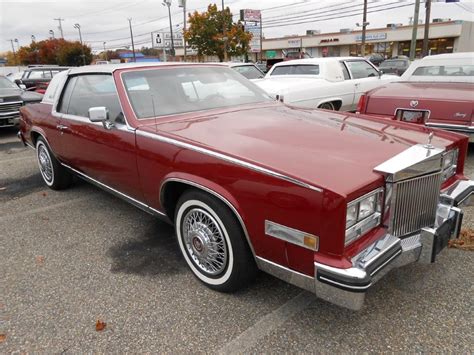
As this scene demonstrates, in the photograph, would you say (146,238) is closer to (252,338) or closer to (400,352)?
(252,338)

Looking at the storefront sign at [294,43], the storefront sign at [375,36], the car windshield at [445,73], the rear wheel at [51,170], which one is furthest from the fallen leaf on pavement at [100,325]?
the storefront sign at [294,43]

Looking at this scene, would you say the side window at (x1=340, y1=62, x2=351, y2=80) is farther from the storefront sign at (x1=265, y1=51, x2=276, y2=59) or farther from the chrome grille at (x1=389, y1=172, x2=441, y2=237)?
the storefront sign at (x1=265, y1=51, x2=276, y2=59)

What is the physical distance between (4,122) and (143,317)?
29.6 ft

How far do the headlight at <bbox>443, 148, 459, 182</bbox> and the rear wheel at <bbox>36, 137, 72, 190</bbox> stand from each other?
4219 millimetres

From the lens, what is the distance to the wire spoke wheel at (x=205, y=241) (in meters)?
2.56

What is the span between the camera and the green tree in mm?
36406

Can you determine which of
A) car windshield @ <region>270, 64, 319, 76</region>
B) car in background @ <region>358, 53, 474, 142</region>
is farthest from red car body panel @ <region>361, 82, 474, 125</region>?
car windshield @ <region>270, 64, 319, 76</region>

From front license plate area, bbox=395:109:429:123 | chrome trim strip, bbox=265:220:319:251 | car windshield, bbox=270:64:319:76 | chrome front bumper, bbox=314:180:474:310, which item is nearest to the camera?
chrome front bumper, bbox=314:180:474:310

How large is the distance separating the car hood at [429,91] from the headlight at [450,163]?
263cm

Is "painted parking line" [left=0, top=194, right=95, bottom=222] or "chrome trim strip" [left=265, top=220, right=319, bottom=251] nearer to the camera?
"chrome trim strip" [left=265, top=220, right=319, bottom=251]

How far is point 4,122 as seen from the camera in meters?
9.40

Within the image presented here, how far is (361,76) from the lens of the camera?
8.44 meters

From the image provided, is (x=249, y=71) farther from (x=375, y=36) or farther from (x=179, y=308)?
(x=375, y=36)

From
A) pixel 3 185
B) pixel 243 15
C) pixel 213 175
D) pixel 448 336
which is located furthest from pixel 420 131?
pixel 243 15
